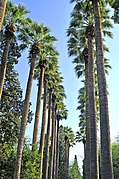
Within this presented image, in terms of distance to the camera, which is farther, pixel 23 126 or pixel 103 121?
pixel 23 126

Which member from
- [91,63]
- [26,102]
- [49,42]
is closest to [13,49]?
[49,42]

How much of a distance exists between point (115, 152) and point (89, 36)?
125 feet

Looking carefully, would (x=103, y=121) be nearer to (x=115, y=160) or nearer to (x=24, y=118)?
(x=24, y=118)

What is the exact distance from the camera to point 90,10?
22.2 m

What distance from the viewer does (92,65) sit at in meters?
21.0

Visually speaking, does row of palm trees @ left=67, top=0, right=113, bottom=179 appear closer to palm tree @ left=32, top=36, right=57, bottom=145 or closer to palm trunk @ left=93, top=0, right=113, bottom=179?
palm trunk @ left=93, top=0, right=113, bottom=179

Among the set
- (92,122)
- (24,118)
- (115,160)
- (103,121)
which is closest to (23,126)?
(24,118)

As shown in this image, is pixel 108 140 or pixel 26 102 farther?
pixel 26 102

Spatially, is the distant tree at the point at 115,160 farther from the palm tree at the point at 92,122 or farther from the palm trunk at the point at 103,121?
the palm trunk at the point at 103,121

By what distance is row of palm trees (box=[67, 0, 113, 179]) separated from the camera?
14.0m

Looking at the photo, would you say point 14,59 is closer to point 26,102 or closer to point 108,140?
point 26,102

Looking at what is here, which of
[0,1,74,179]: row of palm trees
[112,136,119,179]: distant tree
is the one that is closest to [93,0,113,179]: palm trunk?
[0,1,74,179]: row of palm trees

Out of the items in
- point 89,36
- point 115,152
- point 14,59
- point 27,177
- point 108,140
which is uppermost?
point 14,59

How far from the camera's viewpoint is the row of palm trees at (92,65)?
14031 mm
